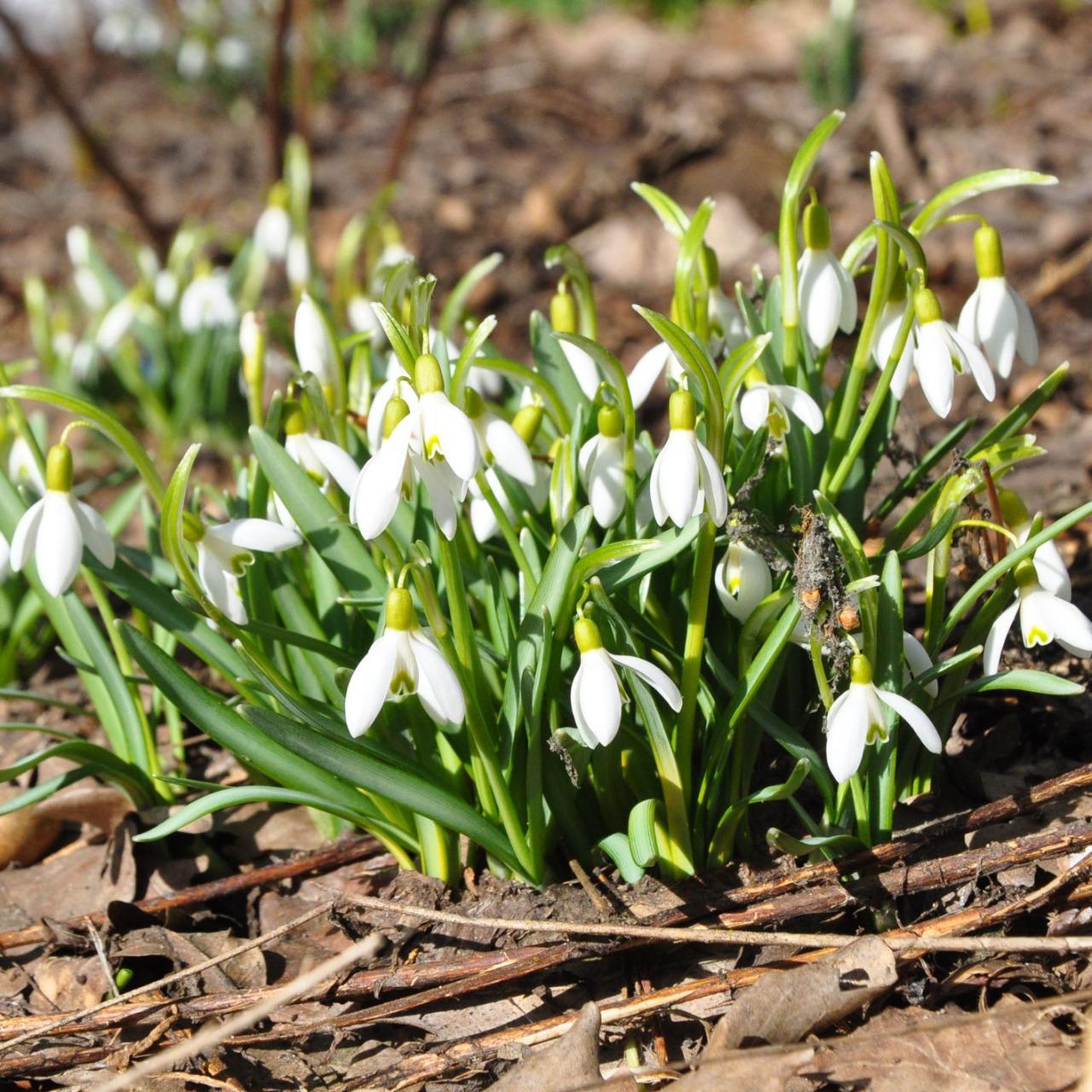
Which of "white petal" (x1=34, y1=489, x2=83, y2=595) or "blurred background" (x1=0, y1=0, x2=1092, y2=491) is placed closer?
"white petal" (x1=34, y1=489, x2=83, y2=595)

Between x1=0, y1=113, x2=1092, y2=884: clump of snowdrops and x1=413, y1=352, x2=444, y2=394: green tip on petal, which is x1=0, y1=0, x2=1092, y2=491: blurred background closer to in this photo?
x1=0, y1=113, x2=1092, y2=884: clump of snowdrops

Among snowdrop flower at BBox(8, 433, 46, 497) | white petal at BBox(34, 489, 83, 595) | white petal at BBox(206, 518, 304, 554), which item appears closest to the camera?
white petal at BBox(34, 489, 83, 595)

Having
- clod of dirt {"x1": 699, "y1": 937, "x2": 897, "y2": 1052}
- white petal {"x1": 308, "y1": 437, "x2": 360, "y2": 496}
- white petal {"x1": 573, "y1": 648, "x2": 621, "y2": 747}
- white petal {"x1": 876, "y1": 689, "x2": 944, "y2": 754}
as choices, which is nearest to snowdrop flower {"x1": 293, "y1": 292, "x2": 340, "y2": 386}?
white petal {"x1": 308, "y1": 437, "x2": 360, "y2": 496}

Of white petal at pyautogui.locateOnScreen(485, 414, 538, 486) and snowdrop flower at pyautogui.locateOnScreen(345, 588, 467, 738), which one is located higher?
white petal at pyautogui.locateOnScreen(485, 414, 538, 486)

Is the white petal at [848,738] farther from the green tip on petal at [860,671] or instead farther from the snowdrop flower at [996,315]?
the snowdrop flower at [996,315]

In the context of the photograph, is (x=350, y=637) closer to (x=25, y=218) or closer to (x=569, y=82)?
(x=25, y=218)

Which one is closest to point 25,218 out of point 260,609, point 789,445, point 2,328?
point 2,328

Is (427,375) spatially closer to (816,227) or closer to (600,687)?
(600,687)
